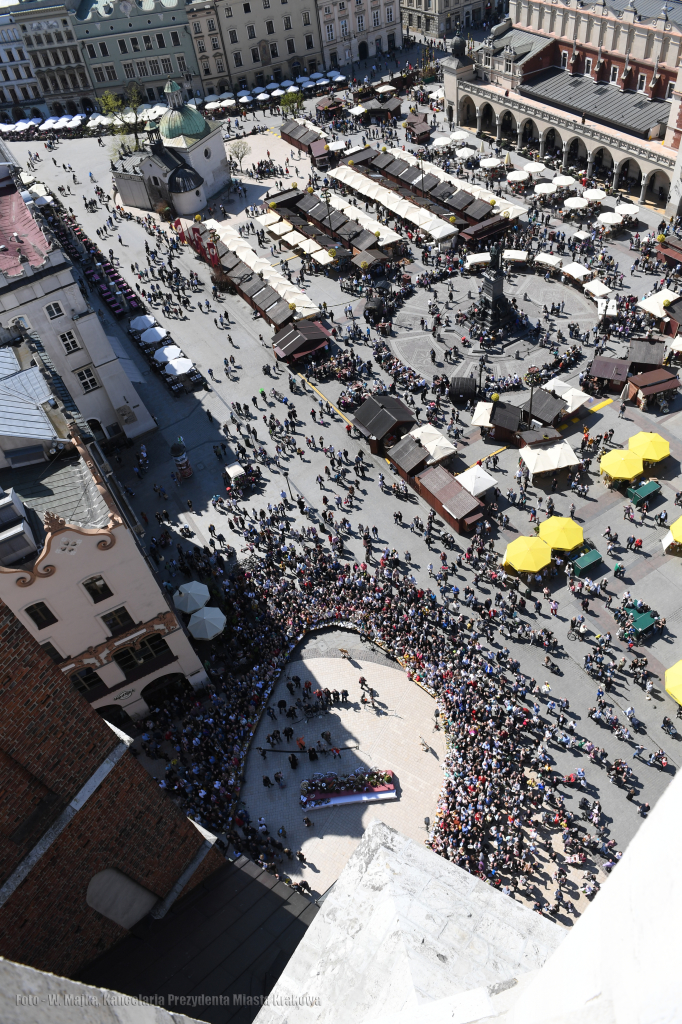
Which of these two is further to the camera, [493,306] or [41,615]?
[493,306]

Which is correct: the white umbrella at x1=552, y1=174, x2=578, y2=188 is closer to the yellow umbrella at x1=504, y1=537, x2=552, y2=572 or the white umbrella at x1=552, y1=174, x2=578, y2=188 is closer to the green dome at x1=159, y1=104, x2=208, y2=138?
the green dome at x1=159, y1=104, x2=208, y2=138

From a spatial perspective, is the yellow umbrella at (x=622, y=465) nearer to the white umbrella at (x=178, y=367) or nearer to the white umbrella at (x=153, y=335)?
the white umbrella at (x=178, y=367)

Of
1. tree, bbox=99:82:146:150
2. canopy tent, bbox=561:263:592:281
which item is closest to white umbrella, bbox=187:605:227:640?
canopy tent, bbox=561:263:592:281

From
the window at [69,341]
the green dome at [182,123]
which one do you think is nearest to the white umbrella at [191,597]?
the window at [69,341]

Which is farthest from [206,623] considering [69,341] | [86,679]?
[69,341]

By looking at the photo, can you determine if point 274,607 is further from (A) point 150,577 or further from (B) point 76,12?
(B) point 76,12

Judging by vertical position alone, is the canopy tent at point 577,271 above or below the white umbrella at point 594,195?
below

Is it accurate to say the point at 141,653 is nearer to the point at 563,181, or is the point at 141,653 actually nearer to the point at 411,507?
the point at 411,507

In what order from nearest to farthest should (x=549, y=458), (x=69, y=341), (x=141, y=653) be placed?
(x=141, y=653), (x=549, y=458), (x=69, y=341)
